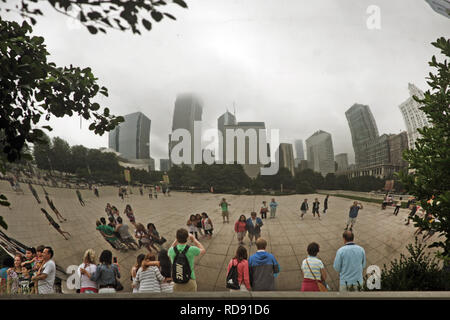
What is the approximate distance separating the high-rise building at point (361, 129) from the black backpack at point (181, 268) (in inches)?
119

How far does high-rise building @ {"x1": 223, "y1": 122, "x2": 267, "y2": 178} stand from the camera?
3.47 m

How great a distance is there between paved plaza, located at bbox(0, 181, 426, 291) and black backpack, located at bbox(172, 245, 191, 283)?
0.34m

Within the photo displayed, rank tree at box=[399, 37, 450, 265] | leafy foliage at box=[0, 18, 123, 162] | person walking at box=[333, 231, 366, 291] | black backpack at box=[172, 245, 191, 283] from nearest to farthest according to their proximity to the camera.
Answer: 1. leafy foliage at box=[0, 18, 123, 162]
2. tree at box=[399, 37, 450, 265]
3. black backpack at box=[172, 245, 191, 283]
4. person walking at box=[333, 231, 366, 291]

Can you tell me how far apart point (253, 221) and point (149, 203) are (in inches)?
64.8

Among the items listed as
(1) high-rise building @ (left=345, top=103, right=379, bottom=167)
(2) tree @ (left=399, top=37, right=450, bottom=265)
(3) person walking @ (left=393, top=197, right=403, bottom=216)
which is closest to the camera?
(2) tree @ (left=399, top=37, right=450, bottom=265)

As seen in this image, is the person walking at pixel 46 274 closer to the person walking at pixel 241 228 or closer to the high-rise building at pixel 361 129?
the person walking at pixel 241 228

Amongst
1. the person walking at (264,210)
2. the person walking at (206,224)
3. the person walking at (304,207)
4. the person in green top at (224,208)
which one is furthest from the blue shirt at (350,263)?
the person walking at (206,224)

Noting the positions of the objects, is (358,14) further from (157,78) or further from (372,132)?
(157,78)

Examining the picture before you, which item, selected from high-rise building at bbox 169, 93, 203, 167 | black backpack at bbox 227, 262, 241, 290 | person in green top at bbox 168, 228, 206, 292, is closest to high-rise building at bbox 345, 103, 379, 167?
high-rise building at bbox 169, 93, 203, 167

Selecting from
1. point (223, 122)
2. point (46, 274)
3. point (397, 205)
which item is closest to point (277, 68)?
point (223, 122)

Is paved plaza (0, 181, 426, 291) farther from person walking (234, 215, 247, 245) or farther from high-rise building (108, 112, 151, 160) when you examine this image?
high-rise building (108, 112, 151, 160)

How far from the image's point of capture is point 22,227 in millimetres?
3865

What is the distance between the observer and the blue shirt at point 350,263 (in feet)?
10.8

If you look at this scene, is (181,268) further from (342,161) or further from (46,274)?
(342,161)
